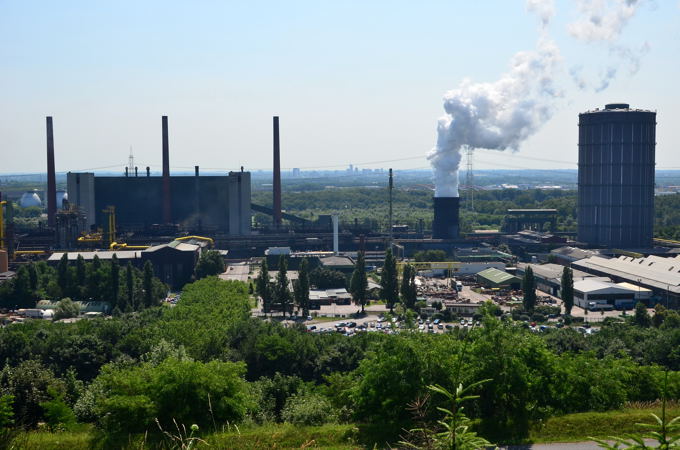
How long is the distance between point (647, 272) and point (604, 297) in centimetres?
482

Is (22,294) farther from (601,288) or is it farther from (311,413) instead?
(601,288)

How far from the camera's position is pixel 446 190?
174 ft

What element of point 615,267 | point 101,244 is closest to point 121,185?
point 101,244

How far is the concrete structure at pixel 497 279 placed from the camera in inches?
1596

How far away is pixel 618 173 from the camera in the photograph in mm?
53406

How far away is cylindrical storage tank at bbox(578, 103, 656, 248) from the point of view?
5284cm

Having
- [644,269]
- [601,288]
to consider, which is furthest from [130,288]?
[644,269]

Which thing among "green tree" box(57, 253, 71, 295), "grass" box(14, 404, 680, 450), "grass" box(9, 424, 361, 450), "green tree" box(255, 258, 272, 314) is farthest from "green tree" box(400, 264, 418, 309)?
"grass" box(9, 424, 361, 450)

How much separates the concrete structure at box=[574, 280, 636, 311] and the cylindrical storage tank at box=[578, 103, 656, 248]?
18.5m

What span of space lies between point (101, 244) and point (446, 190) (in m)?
22.3

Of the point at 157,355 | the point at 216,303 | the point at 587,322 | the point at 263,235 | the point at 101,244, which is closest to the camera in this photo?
the point at 157,355

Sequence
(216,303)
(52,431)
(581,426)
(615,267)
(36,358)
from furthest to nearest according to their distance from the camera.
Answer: (615,267) < (216,303) < (36,358) < (52,431) < (581,426)

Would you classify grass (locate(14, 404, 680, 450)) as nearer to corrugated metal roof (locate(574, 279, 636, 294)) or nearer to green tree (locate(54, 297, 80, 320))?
green tree (locate(54, 297, 80, 320))

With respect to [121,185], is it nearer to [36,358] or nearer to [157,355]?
[36,358]
